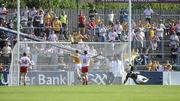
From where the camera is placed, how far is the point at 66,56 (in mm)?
38000

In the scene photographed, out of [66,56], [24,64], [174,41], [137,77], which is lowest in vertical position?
[137,77]

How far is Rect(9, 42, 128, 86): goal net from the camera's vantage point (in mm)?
37594

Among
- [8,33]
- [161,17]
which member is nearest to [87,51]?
[8,33]

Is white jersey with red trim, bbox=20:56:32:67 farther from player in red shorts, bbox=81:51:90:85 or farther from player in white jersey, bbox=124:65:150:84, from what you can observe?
player in white jersey, bbox=124:65:150:84

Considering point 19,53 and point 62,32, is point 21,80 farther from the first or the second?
point 62,32

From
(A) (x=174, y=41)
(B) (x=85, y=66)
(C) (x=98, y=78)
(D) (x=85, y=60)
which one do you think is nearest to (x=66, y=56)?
(D) (x=85, y=60)

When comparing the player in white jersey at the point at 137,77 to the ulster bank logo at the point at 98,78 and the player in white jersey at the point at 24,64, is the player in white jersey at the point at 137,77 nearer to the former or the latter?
the ulster bank logo at the point at 98,78

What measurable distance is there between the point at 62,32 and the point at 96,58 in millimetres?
5386

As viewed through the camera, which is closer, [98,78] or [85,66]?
[85,66]

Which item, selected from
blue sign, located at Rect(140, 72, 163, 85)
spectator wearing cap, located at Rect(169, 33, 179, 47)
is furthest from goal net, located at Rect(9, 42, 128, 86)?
spectator wearing cap, located at Rect(169, 33, 179, 47)

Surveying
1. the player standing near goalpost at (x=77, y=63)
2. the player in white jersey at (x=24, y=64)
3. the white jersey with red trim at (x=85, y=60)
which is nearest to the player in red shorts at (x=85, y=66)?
the white jersey with red trim at (x=85, y=60)

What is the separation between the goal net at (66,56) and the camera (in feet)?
123

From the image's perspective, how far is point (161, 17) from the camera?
46.9 meters

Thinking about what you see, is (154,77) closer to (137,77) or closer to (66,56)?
(137,77)
